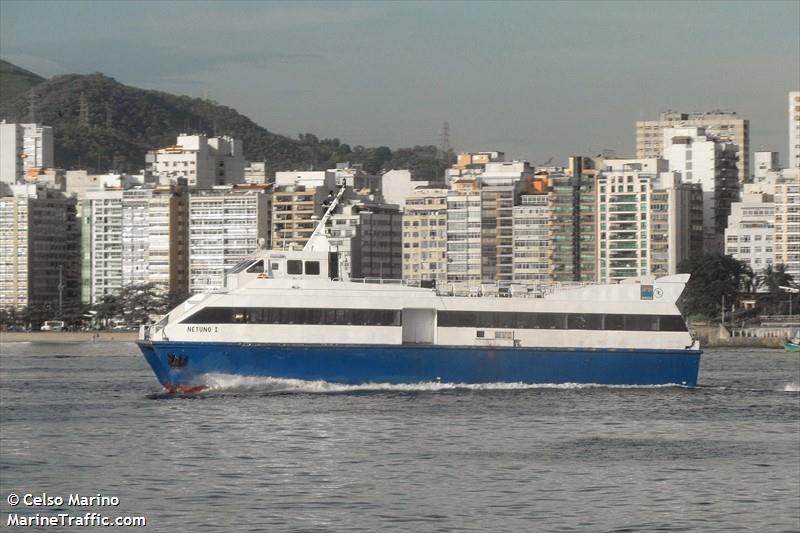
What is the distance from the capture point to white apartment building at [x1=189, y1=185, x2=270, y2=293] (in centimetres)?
14925

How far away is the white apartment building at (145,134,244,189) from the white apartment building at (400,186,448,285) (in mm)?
27818

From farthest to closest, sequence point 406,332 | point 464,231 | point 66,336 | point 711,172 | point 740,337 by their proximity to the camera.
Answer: point 711,172, point 464,231, point 66,336, point 740,337, point 406,332

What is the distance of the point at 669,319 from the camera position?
157ft

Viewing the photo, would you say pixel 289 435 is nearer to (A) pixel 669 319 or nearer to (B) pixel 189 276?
(A) pixel 669 319

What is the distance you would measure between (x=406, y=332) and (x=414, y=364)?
107 cm

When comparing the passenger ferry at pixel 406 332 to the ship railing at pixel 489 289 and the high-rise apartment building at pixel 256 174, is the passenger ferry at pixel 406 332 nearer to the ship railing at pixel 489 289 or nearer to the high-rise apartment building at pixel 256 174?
the ship railing at pixel 489 289

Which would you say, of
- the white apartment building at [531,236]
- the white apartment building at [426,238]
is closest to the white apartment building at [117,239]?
the white apartment building at [426,238]

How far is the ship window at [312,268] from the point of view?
46.4m

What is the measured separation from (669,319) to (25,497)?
81.4 feet

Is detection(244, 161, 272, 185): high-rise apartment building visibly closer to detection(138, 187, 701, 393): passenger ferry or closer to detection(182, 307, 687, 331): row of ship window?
detection(138, 187, 701, 393): passenger ferry

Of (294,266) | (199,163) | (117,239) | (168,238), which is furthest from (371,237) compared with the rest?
(294,266)

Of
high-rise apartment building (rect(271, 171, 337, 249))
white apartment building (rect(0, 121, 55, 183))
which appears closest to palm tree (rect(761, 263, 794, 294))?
high-rise apartment building (rect(271, 171, 337, 249))

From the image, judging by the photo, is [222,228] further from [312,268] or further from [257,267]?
[312,268]

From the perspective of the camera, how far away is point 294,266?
152 feet
